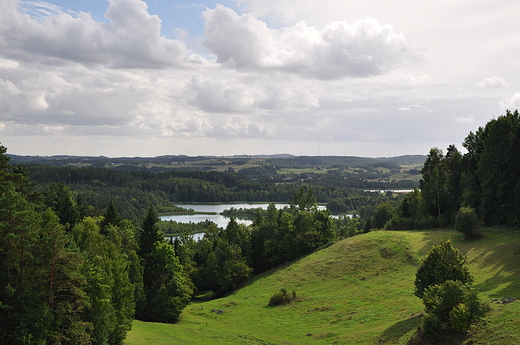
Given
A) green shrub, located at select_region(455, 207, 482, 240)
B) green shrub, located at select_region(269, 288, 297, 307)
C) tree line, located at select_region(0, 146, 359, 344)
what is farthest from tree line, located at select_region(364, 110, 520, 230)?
tree line, located at select_region(0, 146, 359, 344)

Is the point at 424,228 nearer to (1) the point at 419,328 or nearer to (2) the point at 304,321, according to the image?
(2) the point at 304,321

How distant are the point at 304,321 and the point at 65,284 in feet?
84.2

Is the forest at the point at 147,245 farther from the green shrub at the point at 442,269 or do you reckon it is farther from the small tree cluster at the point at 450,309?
the green shrub at the point at 442,269

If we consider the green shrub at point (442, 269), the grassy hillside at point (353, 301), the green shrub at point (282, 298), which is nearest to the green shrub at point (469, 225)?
the grassy hillside at point (353, 301)

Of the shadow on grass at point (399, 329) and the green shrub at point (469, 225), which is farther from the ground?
the green shrub at point (469, 225)

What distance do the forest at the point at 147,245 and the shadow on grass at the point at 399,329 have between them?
6.02 metres

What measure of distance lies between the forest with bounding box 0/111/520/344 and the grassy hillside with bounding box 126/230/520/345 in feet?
11.5

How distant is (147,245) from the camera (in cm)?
6300

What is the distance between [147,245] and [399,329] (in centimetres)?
3995

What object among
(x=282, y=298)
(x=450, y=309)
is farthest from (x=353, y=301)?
(x=450, y=309)

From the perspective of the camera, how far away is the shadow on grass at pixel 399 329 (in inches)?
1275

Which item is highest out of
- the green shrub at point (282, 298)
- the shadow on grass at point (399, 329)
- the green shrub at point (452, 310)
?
the green shrub at point (452, 310)

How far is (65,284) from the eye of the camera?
27656 mm

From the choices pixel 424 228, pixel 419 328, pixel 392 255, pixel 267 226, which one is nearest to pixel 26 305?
pixel 419 328
